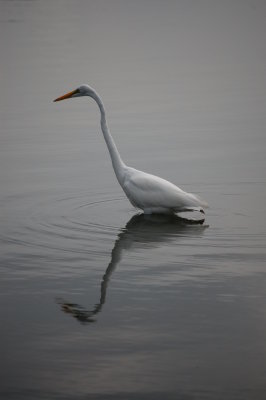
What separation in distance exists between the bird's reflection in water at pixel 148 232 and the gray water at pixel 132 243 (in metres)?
0.03

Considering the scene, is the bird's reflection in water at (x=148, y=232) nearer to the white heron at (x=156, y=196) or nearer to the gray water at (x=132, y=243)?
the gray water at (x=132, y=243)

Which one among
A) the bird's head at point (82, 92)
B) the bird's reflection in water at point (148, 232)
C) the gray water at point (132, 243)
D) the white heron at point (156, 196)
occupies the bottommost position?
the bird's reflection in water at point (148, 232)

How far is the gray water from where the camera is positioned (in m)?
7.30

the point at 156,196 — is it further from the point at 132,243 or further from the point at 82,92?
the point at 82,92

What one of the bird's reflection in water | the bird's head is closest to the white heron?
the bird's reflection in water

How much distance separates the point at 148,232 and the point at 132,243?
1.90 feet

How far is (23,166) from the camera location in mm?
16562

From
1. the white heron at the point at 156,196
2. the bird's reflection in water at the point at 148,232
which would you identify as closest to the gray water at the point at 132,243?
the bird's reflection in water at the point at 148,232

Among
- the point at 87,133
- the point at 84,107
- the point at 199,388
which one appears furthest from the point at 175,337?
the point at 84,107

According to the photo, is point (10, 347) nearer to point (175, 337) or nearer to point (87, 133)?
point (175, 337)

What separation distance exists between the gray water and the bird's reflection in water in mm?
27

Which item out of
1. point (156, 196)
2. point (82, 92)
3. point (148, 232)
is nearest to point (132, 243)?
point (148, 232)

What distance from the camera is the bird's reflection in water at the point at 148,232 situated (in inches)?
426

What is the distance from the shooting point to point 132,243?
11406 mm
